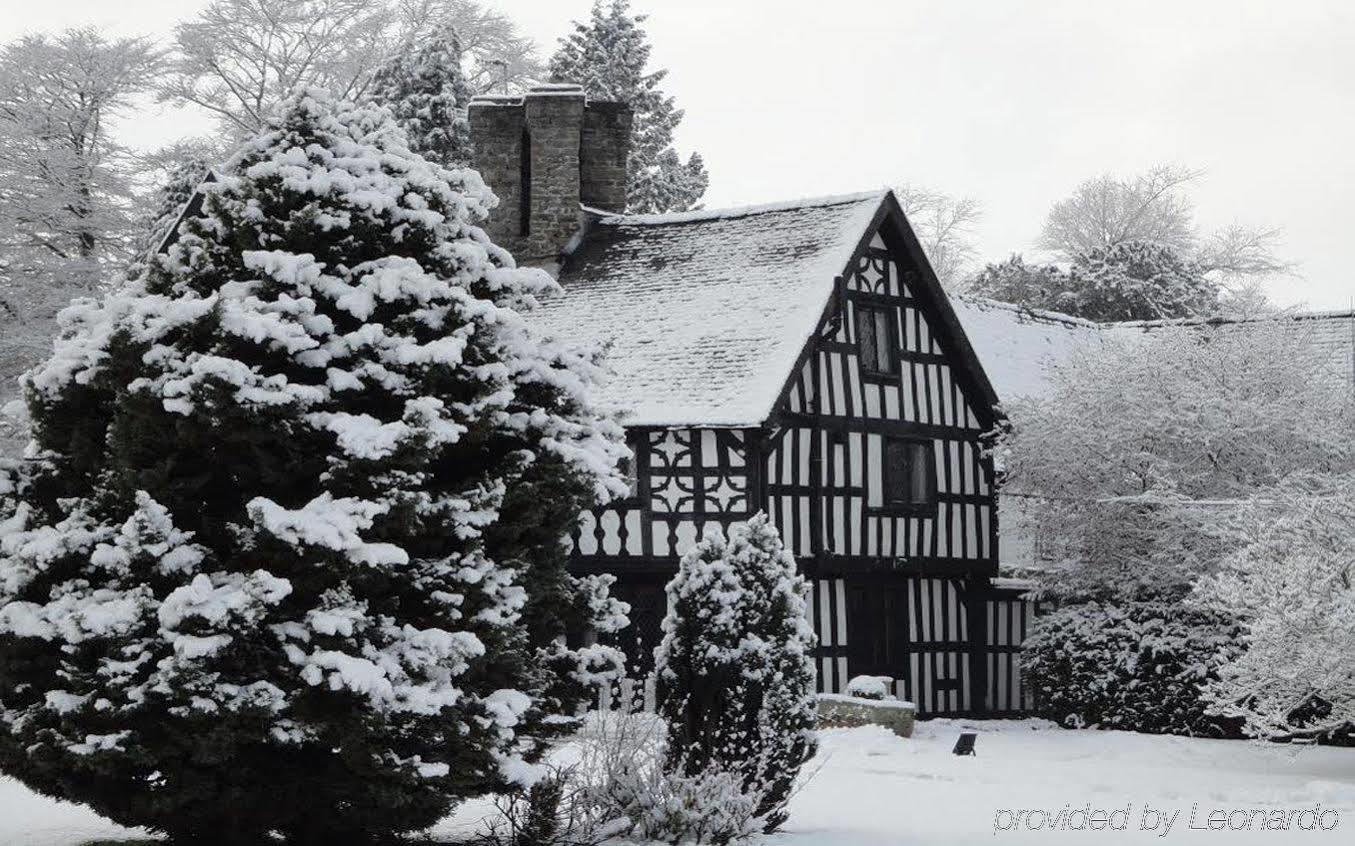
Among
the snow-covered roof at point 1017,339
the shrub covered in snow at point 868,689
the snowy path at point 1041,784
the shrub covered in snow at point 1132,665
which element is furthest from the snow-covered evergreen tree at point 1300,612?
the snow-covered roof at point 1017,339

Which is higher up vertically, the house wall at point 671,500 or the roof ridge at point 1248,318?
the roof ridge at point 1248,318

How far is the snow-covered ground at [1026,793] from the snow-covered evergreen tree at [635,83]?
76.7 ft

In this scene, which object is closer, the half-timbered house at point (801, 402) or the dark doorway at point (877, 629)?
the half-timbered house at point (801, 402)

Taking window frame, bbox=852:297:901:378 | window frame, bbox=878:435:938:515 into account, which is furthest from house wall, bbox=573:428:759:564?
window frame, bbox=852:297:901:378

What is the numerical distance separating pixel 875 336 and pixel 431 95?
48.0 feet

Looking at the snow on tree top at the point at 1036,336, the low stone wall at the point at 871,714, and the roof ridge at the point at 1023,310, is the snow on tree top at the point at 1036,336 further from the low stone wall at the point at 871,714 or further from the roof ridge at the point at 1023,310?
the low stone wall at the point at 871,714

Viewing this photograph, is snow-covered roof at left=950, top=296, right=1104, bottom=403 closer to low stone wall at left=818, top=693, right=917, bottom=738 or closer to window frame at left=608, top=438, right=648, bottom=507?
window frame at left=608, top=438, right=648, bottom=507

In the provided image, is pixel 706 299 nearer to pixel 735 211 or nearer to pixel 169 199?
pixel 735 211

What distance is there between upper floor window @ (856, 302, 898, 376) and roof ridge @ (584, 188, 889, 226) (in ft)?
5.34

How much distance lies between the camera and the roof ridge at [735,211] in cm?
2477

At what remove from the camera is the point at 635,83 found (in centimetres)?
4303

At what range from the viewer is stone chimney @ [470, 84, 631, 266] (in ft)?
87.5

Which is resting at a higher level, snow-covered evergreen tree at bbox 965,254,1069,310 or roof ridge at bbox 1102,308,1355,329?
snow-covered evergreen tree at bbox 965,254,1069,310

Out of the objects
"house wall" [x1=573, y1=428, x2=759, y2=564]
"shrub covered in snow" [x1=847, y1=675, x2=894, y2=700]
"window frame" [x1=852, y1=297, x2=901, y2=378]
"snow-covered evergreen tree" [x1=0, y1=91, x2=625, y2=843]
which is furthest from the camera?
"window frame" [x1=852, y1=297, x2=901, y2=378]
